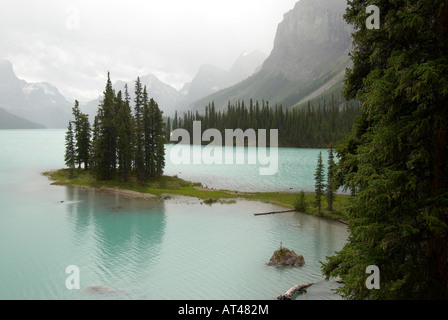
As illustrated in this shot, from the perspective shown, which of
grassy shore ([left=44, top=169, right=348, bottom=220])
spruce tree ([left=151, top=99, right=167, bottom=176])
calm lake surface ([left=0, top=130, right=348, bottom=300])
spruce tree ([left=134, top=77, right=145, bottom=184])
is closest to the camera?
calm lake surface ([left=0, top=130, right=348, bottom=300])

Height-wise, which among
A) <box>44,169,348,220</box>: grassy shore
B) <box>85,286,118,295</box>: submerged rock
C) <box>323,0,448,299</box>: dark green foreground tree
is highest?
<box>323,0,448,299</box>: dark green foreground tree

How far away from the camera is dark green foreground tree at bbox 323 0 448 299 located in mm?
8797

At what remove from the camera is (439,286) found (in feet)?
29.6

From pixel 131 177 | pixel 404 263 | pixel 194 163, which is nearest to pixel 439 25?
pixel 404 263

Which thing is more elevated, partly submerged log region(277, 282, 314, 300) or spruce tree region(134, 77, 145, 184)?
spruce tree region(134, 77, 145, 184)

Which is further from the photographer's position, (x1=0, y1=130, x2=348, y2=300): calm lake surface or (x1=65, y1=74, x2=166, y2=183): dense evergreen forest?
(x1=65, y1=74, x2=166, y2=183): dense evergreen forest

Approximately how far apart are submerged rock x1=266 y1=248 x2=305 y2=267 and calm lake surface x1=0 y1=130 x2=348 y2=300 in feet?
2.49

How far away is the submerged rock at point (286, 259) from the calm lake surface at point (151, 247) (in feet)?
2.49

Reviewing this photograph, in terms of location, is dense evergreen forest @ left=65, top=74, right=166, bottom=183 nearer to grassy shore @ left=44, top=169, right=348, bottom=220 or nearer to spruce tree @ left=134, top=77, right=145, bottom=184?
spruce tree @ left=134, top=77, right=145, bottom=184

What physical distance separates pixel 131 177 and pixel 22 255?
38.3 m

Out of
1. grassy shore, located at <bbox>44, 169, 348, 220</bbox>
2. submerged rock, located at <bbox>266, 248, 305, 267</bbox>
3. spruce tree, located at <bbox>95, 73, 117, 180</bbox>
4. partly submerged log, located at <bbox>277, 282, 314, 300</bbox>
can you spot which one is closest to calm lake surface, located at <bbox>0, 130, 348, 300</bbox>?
partly submerged log, located at <bbox>277, 282, 314, 300</bbox>

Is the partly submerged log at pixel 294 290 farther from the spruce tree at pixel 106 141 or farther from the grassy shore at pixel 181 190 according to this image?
the spruce tree at pixel 106 141

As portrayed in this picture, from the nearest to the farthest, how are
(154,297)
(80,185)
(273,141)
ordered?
(154,297) < (80,185) < (273,141)
